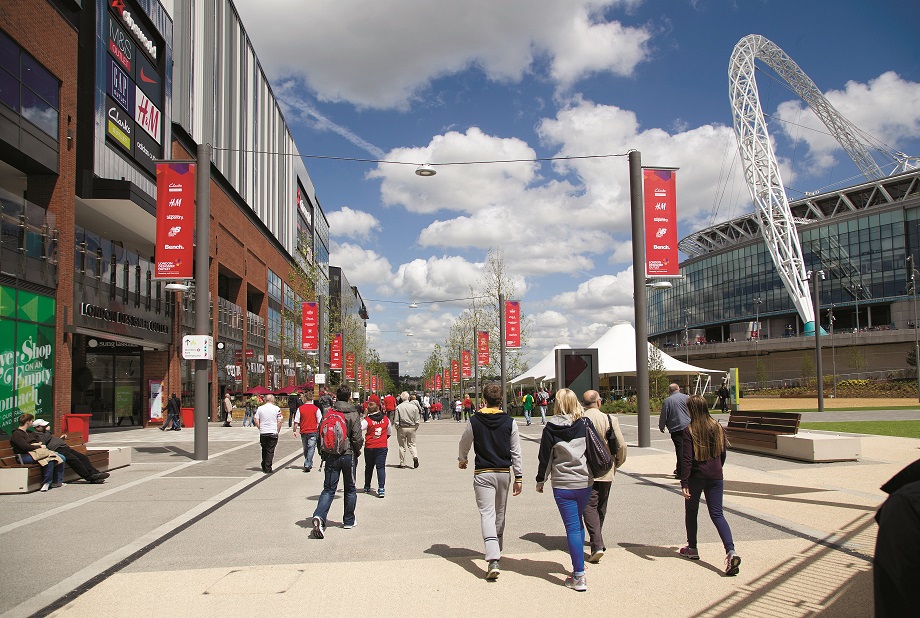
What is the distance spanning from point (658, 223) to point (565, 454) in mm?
13038

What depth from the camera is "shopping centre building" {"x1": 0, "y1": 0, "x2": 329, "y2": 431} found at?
21188mm

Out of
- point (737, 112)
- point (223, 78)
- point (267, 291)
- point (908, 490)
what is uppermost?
point (737, 112)

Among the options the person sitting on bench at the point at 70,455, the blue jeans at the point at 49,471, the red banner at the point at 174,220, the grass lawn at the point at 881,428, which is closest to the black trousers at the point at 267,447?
the person sitting on bench at the point at 70,455

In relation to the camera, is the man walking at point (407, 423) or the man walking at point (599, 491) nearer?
the man walking at point (599, 491)

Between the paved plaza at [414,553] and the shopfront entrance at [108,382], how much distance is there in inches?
841

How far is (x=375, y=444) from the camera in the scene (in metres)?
11.9

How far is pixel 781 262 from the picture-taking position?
84625 millimetres

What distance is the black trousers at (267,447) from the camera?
1491 cm

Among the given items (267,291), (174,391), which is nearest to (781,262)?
(267,291)

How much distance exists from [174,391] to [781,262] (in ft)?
234

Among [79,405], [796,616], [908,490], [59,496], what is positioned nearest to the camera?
[908,490]

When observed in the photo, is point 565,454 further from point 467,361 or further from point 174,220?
point 467,361

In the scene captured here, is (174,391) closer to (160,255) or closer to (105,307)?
(105,307)

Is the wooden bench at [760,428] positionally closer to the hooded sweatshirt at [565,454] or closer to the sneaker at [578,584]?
the hooded sweatshirt at [565,454]
